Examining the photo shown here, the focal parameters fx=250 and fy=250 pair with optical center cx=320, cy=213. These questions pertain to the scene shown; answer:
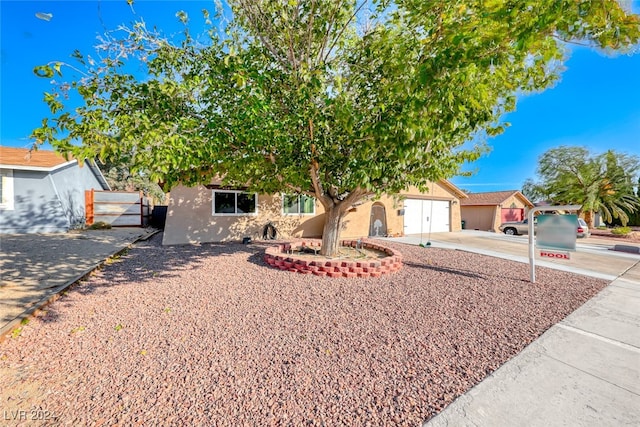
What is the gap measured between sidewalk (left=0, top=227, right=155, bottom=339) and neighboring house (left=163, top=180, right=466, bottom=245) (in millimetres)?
2384

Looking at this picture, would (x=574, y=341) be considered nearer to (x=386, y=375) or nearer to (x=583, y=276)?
(x=386, y=375)

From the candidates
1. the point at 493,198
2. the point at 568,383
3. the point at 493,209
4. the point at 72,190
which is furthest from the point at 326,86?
the point at 493,198

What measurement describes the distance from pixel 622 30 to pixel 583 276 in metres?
6.05

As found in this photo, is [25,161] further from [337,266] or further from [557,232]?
[557,232]

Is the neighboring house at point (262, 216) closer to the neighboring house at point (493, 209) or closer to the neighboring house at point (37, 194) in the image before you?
the neighboring house at point (37, 194)

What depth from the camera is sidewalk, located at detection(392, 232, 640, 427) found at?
1964 millimetres

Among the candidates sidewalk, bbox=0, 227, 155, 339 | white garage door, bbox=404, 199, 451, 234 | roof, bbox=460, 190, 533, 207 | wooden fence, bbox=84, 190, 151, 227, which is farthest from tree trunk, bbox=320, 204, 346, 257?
roof, bbox=460, 190, 533, 207

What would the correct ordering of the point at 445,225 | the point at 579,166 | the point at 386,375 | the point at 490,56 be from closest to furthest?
the point at 386,375, the point at 490,56, the point at 445,225, the point at 579,166

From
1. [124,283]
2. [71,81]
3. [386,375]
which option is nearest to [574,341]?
[386,375]

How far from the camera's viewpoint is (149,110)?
15.5 ft

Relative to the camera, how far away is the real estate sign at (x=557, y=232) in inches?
209

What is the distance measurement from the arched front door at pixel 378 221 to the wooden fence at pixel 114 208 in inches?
532

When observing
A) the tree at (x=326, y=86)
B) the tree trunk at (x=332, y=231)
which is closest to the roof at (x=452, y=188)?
the tree at (x=326, y=86)

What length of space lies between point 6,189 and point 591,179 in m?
37.3
